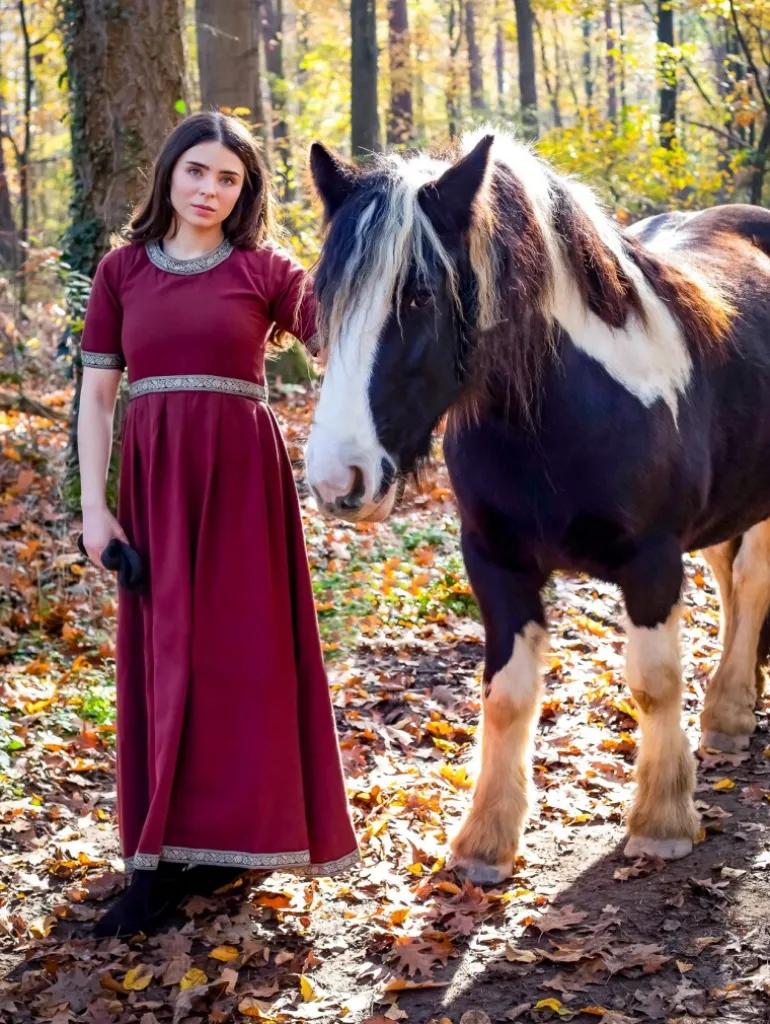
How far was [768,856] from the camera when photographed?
10.6 feet

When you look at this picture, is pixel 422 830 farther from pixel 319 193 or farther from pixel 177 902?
pixel 319 193

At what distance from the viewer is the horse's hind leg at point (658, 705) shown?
3145mm

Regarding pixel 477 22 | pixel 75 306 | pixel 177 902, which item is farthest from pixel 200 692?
pixel 477 22

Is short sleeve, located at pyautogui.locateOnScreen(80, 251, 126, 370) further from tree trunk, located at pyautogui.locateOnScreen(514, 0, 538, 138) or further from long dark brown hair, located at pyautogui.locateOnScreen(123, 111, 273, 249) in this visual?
tree trunk, located at pyautogui.locateOnScreen(514, 0, 538, 138)

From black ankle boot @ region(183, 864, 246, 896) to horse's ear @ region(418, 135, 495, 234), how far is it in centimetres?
205

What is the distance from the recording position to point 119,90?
222 inches

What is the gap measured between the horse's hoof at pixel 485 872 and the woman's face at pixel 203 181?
213 cm

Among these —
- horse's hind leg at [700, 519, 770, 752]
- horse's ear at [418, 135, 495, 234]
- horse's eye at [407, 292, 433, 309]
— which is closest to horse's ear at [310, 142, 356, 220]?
horse's ear at [418, 135, 495, 234]

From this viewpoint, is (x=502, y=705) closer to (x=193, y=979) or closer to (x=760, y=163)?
(x=193, y=979)

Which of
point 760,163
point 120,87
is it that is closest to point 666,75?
point 760,163

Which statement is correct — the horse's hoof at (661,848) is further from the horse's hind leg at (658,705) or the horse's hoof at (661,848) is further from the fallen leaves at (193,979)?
the fallen leaves at (193,979)

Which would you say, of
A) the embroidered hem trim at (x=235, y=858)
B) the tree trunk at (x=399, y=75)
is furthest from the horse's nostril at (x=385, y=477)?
the tree trunk at (x=399, y=75)

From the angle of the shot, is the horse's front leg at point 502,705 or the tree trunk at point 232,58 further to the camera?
the tree trunk at point 232,58

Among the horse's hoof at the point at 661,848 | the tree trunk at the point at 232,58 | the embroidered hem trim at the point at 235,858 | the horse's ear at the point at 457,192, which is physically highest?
the tree trunk at the point at 232,58
